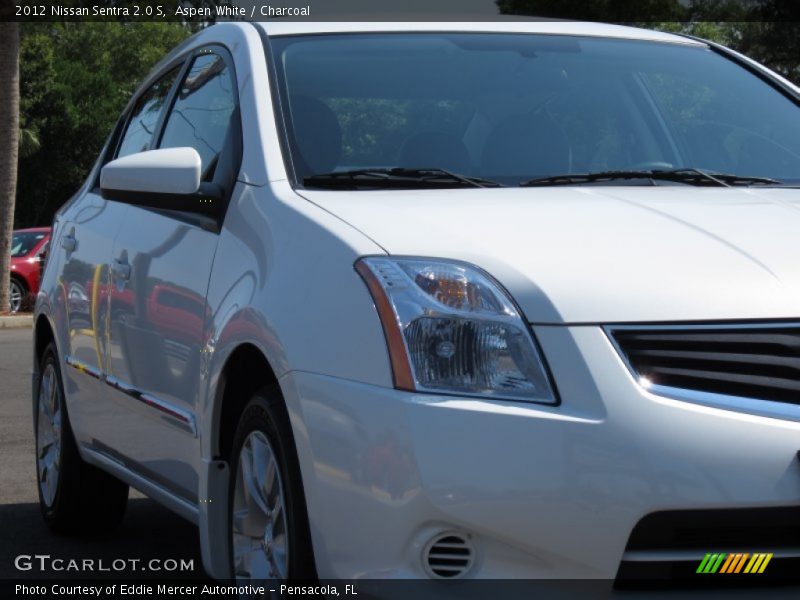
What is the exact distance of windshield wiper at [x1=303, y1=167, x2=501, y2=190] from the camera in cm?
390

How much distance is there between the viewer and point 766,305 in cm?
306

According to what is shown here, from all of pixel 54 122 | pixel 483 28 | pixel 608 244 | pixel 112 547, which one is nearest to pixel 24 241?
pixel 112 547

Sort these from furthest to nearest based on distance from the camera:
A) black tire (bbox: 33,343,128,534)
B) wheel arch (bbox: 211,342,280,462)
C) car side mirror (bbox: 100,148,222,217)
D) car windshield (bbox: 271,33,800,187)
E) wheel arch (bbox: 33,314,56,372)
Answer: wheel arch (bbox: 33,314,56,372), black tire (bbox: 33,343,128,534), car windshield (bbox: 271,33,800,187), car side mirror (bbox: 100,148,222,217), wheel arch (bbox: 211,342,280,462)

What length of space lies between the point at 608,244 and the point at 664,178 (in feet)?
3.09

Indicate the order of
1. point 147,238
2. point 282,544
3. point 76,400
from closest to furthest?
point 282,544, point 147,238, point 76,400

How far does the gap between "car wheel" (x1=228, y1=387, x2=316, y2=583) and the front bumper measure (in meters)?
0.40

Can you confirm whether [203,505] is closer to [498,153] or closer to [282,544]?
[282,544]

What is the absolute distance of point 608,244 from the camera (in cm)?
329

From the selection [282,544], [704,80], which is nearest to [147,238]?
[282,544]

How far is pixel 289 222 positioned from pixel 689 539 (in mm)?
1228

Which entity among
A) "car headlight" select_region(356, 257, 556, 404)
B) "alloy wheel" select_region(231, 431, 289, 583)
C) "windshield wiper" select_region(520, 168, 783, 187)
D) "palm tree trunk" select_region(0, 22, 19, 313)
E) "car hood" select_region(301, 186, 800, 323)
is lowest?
"palm tree trunk" select_region(0, 22, 19, 313)

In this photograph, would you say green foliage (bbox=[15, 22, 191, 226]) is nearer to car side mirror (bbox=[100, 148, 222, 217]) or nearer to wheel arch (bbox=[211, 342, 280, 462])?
car side mirror (bbox=[100, 148, 222, 217])

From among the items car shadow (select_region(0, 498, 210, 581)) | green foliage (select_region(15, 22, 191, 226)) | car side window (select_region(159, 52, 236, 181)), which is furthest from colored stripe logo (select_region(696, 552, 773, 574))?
green foliage (select_region(15, 22, 191, 226))

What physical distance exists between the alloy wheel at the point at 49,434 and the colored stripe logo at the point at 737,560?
3341 mm
